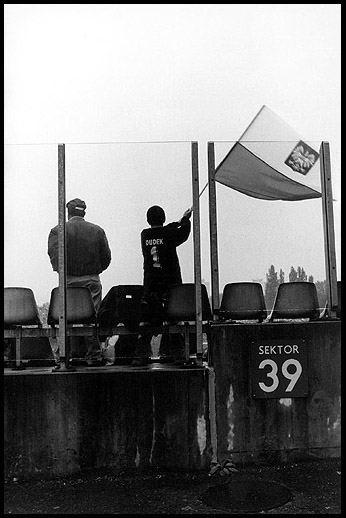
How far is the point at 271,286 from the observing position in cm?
587

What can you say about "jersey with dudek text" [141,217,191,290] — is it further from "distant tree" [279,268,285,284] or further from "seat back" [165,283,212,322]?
"distant tree" [279,268,285,284]

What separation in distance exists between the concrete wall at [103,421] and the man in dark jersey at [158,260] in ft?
2.12

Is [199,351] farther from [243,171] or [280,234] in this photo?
[243,171]

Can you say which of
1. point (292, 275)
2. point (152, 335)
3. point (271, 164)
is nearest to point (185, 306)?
point (152, 335)

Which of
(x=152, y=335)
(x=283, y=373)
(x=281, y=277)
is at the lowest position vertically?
(x=283, y=373)

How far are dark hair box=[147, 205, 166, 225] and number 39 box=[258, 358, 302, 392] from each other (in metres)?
1.74

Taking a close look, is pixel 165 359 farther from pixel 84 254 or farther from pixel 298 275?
pixel 298 275

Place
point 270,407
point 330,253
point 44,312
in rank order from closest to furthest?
point 270,407, point 44,312, point 330,253

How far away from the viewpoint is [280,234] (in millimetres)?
5898

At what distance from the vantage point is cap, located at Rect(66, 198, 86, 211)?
579 cm

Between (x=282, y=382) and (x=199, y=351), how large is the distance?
85 cm

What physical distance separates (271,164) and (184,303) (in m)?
1.75

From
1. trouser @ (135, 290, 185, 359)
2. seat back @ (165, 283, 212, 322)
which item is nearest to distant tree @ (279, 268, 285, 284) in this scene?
seat back @ (165, 283, 212, 322)

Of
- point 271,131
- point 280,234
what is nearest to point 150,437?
point 280,234
